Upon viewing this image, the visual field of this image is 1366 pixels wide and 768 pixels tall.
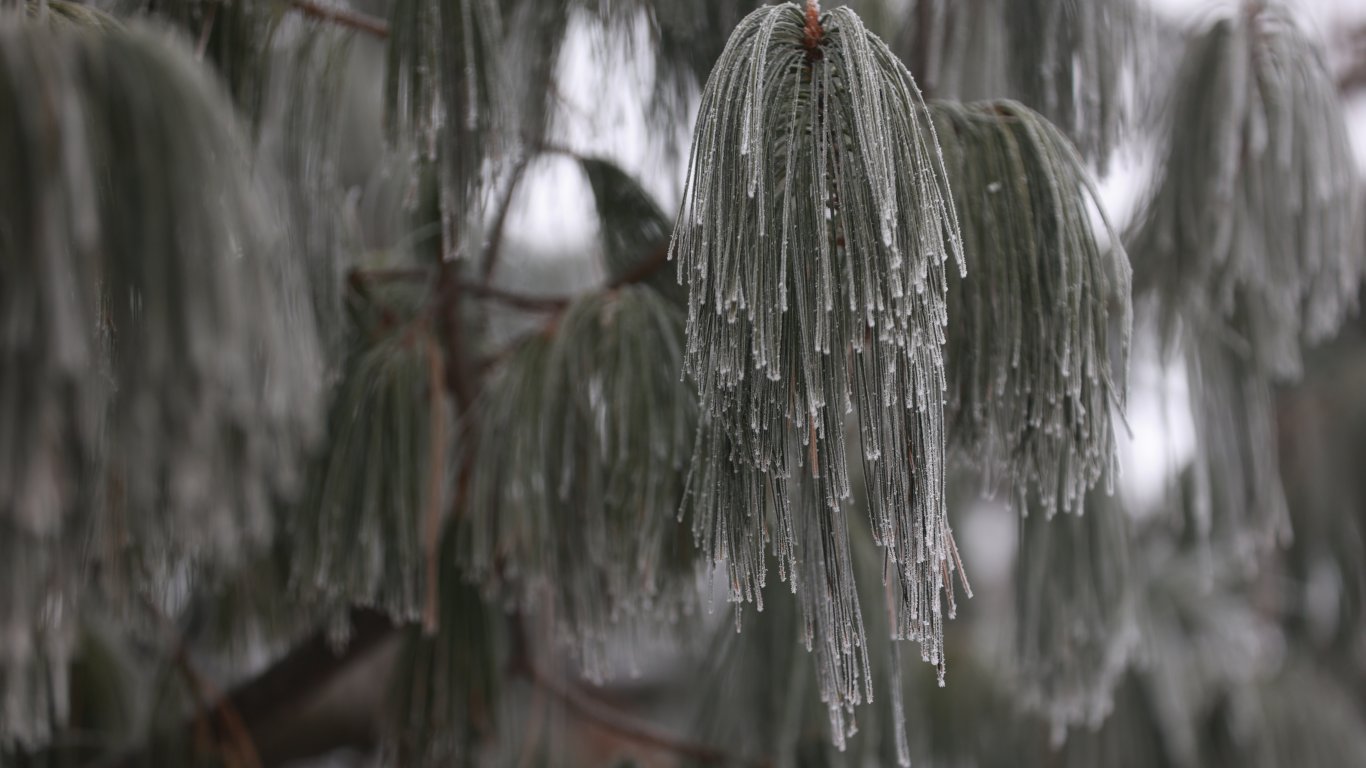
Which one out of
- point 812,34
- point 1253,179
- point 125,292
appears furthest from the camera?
point 1253,179

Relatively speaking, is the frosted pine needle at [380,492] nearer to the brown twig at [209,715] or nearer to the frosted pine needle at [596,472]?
the frosted pine needle at [596,472]

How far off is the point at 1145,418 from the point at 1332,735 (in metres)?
0.44

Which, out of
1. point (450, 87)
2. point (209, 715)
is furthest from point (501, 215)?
point (209, 715)

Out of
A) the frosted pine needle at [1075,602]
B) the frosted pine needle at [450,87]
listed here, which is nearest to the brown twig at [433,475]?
the frosted pine needle at [450,87]

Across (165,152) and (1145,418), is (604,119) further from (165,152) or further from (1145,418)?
(1145,418)

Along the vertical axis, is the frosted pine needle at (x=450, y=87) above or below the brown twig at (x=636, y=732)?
above

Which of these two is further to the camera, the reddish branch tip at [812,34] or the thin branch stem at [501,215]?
the thin branch stem at [501,215]

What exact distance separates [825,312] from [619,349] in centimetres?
22

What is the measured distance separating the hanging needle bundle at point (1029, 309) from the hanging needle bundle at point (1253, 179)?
0.20m

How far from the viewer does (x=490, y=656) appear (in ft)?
2.44

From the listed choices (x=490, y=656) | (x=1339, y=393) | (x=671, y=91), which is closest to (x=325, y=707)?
(x=490, y=656)

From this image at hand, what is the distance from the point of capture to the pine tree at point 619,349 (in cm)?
36

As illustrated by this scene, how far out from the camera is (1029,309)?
53 cm

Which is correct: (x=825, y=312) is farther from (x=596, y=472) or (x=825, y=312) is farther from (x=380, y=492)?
(x=380, y=492)
